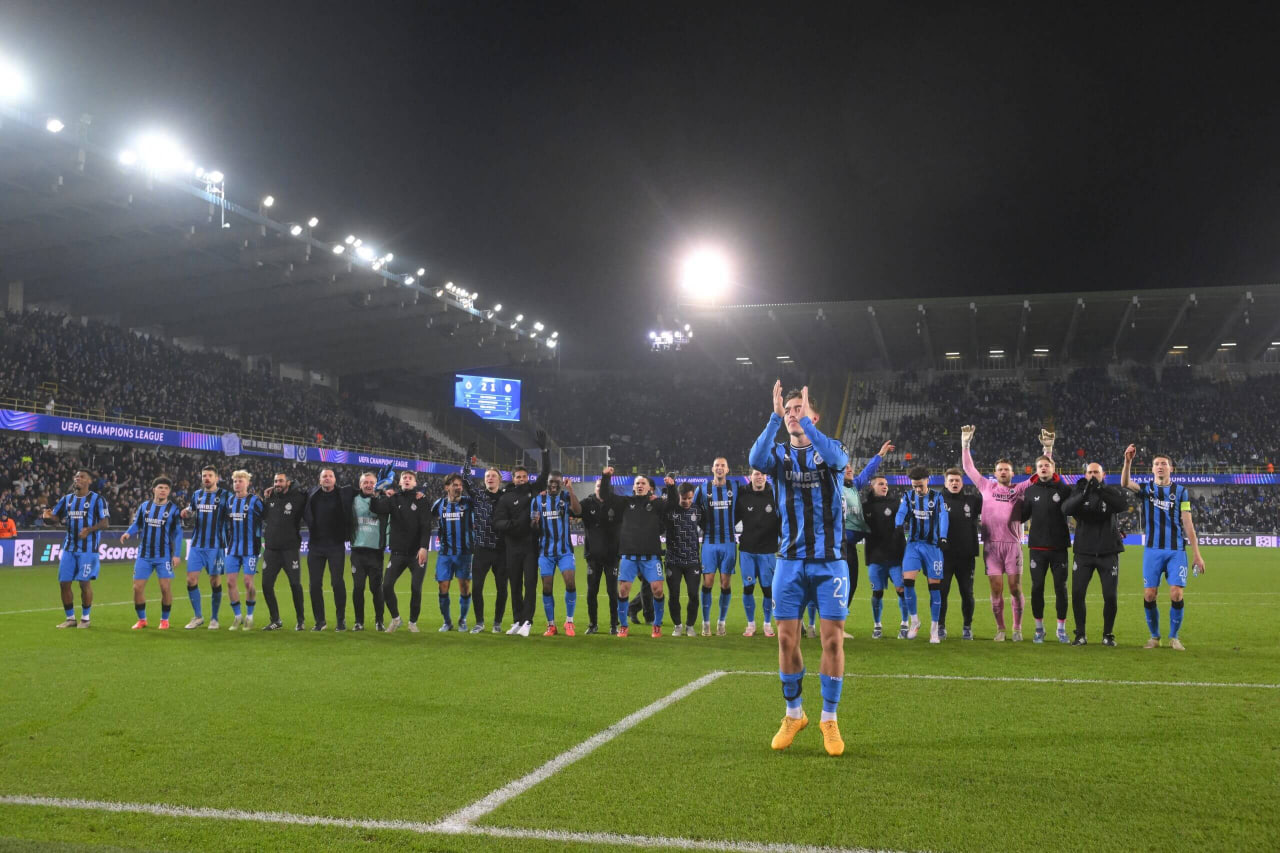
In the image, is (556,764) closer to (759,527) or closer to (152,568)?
(759,527)

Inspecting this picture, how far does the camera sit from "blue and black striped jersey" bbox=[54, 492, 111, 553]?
11.5 meters

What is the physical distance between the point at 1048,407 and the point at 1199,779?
157 ft

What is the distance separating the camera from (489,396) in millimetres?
50625

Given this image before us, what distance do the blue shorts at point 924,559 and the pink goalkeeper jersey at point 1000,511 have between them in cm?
63

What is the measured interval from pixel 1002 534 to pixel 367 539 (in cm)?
750

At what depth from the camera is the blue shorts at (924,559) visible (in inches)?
409

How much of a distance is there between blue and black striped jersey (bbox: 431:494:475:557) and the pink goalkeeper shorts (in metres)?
6.15

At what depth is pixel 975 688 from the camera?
23.4 ft

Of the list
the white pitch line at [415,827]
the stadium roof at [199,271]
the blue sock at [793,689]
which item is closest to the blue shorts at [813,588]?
the blue sock at [793,689]

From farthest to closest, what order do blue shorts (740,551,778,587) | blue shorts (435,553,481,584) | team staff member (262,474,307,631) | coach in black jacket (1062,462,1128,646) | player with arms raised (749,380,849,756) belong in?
1. blue shorts (435,553,481,584)
2. team staff member (262,474,307,631)
3. blue shorts (740,551,778,587)
4. coach in black jacket (1062,462,1128,646)
5. player with arms raised (749,380,849,756)

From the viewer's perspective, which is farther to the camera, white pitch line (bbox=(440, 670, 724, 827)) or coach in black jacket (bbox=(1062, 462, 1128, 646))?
coach in black jacket (bbox=(1062, 462, 1128, 646))

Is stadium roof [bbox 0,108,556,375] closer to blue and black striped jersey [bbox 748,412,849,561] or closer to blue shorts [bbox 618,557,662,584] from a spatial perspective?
blue shorts [bbox 618,557,662,584]

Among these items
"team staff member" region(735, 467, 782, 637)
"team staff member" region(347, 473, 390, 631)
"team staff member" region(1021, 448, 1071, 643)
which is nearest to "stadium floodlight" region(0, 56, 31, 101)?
"team staff member" region(347, 473, 390, 631)

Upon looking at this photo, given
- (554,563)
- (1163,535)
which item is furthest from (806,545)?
(554,563)
